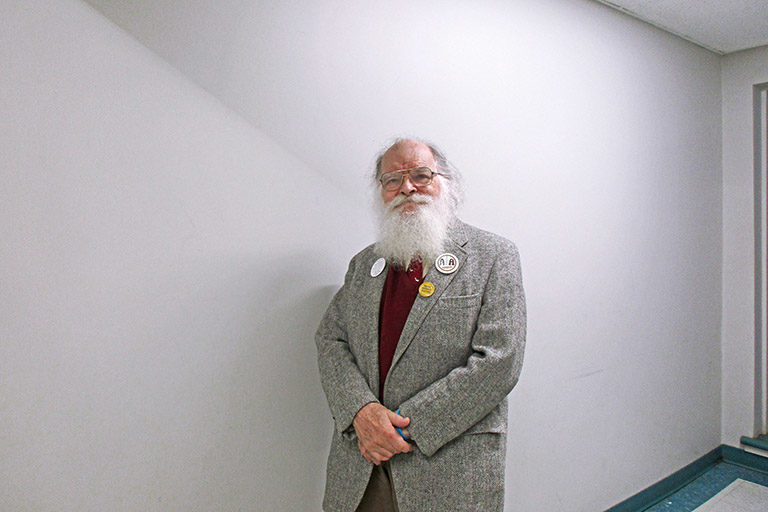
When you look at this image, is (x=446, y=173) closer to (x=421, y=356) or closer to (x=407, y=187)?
(x=407, y=187)

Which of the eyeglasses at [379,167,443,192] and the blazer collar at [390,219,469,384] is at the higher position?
the eyeglasses at [379,167,443,192]

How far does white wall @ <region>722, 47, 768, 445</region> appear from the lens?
3.77m

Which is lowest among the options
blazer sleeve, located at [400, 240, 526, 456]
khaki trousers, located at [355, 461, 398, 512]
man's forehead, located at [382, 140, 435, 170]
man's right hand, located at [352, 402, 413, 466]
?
khaki trousers, located at [355, 461, 398, 512]

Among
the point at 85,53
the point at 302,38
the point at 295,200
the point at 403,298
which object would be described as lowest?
the point at 403,298

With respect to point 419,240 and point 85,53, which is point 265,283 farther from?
point 85,53

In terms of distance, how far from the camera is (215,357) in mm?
1777

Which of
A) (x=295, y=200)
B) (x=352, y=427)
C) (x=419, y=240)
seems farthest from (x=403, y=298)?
(x=295, y=200)

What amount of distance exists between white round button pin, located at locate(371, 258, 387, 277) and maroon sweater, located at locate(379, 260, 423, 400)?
2 cm

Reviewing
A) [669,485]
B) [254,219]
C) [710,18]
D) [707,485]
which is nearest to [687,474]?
[707,485]

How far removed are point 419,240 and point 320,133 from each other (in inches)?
21.4

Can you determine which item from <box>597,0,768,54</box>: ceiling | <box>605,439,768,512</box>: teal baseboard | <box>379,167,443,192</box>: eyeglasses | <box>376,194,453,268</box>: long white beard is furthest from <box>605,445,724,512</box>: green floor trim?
<box>597,0,768,54</box>: ceiling

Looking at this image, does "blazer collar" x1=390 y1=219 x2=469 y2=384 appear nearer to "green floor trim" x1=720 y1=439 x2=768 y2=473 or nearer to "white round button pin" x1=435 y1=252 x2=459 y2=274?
"white round button pin" x1=435 y1=252 x2=459 y2=274

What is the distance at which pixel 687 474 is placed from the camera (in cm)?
354

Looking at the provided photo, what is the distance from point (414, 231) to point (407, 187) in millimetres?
151
